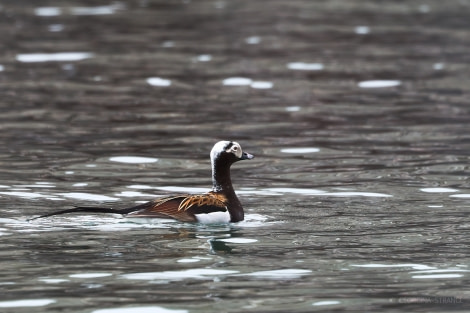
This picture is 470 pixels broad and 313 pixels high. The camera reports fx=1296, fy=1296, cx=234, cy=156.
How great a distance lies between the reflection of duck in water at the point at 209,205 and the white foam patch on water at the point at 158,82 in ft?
35.8

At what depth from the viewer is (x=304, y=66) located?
27.2 m

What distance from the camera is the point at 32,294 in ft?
34.4

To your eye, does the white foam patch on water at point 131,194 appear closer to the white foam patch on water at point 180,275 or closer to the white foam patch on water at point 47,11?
the white foam patch on water at point 180,275

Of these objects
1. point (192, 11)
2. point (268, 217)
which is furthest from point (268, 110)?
point (192, 11)

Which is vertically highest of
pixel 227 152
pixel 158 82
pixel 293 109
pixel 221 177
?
pixel 227 152

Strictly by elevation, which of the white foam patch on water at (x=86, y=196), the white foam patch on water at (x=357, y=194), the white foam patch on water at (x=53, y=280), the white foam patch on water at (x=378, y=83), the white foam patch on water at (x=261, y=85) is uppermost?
the white foam patch on water at (x=53, y=280)

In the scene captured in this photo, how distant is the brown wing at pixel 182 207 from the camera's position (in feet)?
42.9

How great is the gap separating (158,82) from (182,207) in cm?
1200

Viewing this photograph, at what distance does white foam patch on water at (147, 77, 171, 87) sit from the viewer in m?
24.8

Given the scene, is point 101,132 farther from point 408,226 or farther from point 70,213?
point 408,226

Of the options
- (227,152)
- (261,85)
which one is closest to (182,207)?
(227,152)

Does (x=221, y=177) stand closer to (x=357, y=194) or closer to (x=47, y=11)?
(x=357, y=194)

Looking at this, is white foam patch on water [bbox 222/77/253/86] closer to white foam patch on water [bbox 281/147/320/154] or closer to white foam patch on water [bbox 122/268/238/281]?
white foam patch on water [bbox 281/147/320/154]

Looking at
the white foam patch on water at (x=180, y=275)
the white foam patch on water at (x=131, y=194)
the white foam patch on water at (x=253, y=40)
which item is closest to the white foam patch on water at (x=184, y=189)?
the white foam patch on water at (x=131, y=194)
